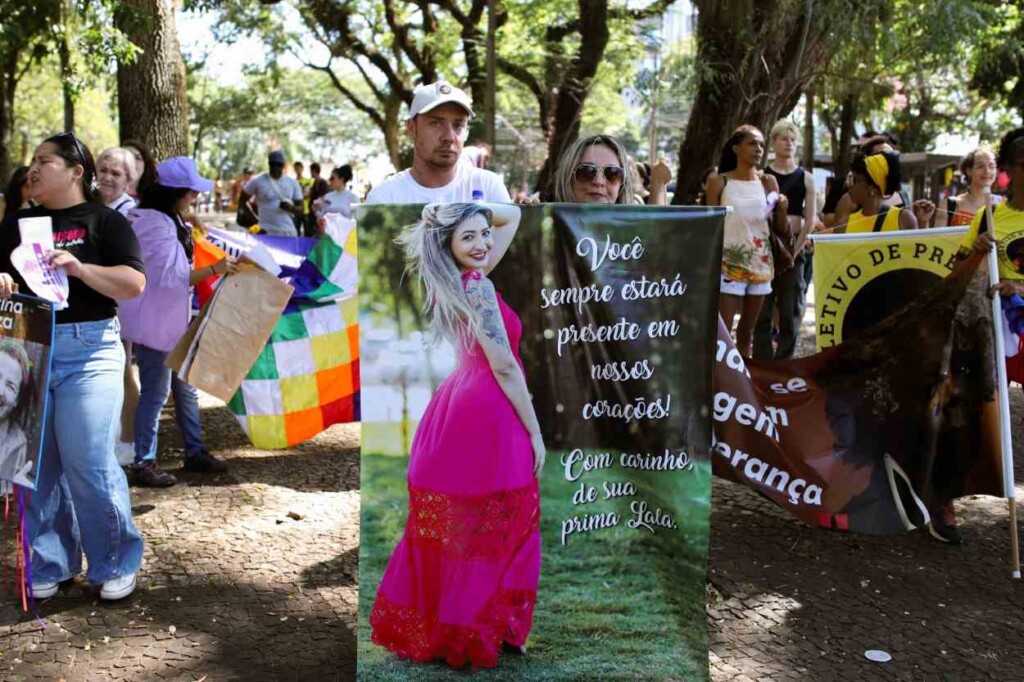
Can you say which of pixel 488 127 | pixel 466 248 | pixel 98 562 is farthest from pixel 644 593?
pixel 488 127

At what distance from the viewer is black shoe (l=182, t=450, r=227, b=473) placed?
5.95 m

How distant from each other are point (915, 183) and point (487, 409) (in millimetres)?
25438

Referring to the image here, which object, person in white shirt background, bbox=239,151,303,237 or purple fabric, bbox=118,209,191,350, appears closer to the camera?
purple fabric, bbox=118,209,191,350

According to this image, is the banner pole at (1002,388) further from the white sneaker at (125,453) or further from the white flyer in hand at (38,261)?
the white sneaker at (125,453)

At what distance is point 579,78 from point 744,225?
42.4ft

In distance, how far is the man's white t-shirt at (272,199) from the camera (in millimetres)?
12805

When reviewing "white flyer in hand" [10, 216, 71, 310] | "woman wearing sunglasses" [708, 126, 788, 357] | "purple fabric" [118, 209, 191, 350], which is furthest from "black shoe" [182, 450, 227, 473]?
"woman wearing sunglasses" [708, 126, 788, 357]

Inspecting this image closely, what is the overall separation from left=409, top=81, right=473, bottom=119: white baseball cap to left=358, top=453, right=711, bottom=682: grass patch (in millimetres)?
1463

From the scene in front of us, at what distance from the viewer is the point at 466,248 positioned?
300 cm

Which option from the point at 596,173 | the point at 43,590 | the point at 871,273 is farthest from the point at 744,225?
the point at 43,590

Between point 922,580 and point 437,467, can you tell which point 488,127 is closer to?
point 922,580

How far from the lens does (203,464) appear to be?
5.95m

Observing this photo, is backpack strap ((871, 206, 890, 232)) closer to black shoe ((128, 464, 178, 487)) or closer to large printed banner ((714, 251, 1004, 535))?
large printed banner ((714, 251, 1004, 535))

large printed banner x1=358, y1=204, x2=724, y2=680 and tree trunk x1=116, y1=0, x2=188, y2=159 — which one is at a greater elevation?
tree trunk x1=116, y1=0, x2=188, y2=159
